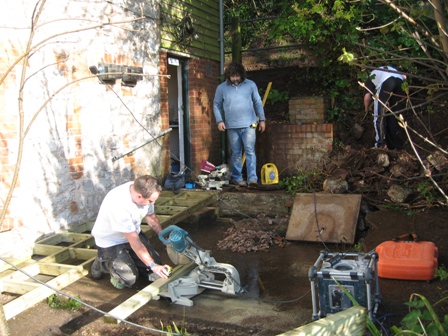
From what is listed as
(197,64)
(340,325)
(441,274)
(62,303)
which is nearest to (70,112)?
(62,303)

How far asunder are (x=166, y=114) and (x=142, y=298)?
15.6 ft

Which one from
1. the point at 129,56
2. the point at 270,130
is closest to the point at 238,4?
the point at 270,130

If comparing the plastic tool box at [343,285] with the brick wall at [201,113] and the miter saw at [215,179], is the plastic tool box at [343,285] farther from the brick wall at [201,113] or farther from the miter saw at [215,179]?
the brick wall at [201,113]

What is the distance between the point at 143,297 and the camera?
4.20 metres

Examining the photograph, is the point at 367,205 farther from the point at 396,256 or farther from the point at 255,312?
the point at 255,312

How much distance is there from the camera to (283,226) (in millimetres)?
7016

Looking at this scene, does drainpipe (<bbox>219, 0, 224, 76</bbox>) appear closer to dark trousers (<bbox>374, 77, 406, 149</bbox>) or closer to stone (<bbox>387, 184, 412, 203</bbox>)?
dark trousers (<bbox>374, 77, 406, 149</bbox>)

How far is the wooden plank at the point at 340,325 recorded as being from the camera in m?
3.15

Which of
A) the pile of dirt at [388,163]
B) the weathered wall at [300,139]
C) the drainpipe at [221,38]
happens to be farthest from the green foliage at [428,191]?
the drainpipe at [221,38]

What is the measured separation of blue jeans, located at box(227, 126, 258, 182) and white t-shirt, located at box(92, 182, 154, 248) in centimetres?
328

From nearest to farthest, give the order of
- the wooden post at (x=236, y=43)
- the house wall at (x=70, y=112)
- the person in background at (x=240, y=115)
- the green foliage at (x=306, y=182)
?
the house wall at (x=70, y=112) → the green foliage at (x=306, y=182) → the person in background at (x=240, y=115) → the wooden post at (x=236, y=43)

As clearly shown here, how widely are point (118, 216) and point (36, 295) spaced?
1010mm

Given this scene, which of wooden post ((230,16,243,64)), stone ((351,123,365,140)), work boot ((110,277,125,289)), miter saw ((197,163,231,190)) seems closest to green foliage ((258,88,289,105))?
wooden post ((230,16,243,64))

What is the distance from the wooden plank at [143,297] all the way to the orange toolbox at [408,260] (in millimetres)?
1977
